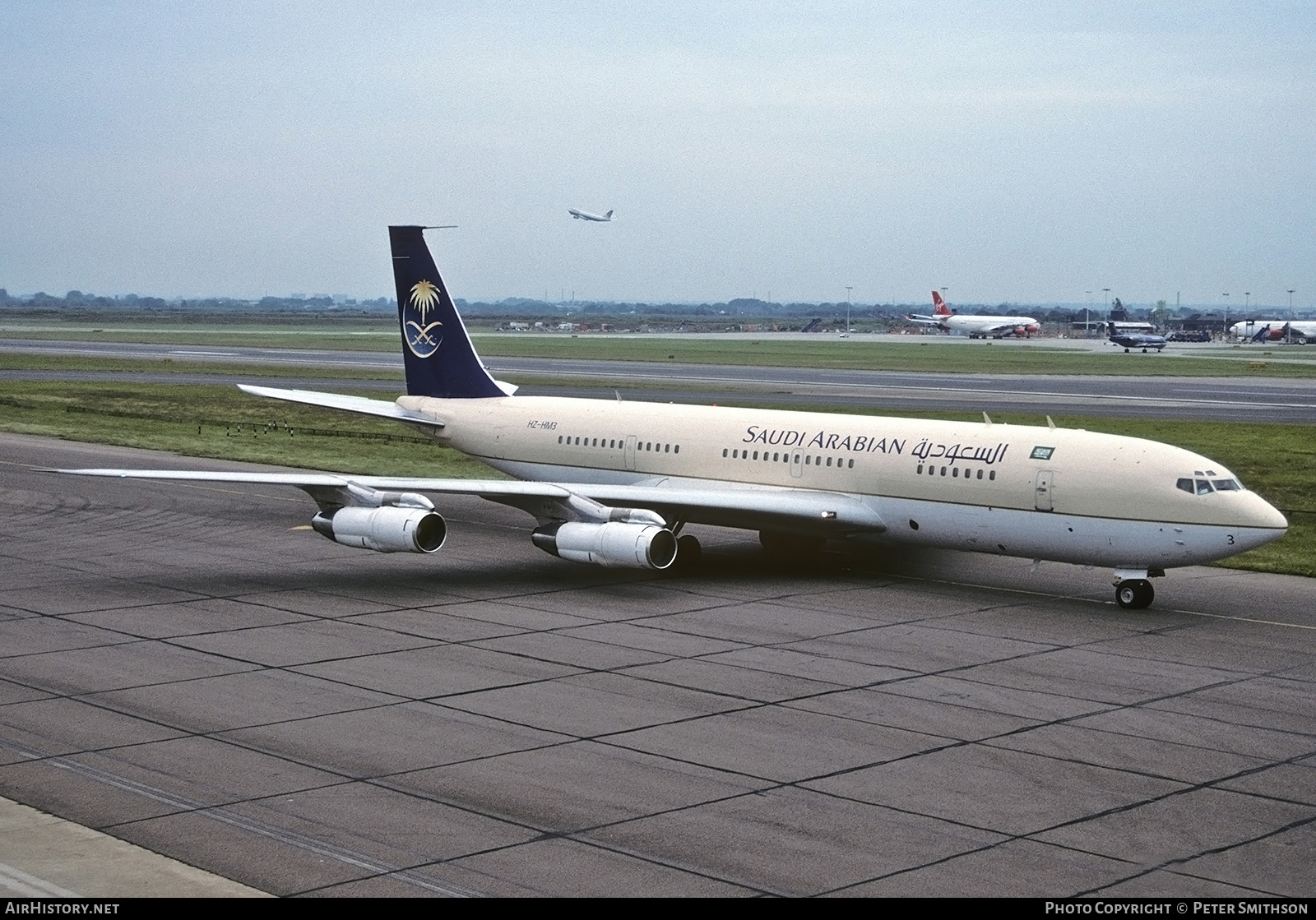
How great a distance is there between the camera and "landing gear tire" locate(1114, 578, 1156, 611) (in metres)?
32.0

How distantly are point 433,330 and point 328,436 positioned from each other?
23.0 meters

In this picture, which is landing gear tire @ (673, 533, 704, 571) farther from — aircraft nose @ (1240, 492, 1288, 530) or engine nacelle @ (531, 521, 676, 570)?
aircraft nose @ (1240, 492, 1288, 530)

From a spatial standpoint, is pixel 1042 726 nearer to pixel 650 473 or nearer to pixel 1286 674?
pixel 1286 674

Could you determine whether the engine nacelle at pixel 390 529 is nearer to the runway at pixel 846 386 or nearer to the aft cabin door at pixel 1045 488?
the aft cabin door at pixel 1045 488

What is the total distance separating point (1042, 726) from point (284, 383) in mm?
78104

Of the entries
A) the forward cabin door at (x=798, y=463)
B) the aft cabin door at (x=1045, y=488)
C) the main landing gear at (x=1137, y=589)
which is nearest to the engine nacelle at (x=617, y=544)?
the forward cabin door at (x=798, y=463)

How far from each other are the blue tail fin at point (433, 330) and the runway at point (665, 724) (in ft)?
29.9

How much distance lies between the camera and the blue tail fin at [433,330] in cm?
4469

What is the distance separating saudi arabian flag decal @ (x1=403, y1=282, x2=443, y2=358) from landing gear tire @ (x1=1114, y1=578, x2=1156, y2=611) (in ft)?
70.0

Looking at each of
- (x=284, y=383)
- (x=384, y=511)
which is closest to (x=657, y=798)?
(x=384, y=511)

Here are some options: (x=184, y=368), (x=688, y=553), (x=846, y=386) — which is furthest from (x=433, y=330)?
(x=184, y=368)

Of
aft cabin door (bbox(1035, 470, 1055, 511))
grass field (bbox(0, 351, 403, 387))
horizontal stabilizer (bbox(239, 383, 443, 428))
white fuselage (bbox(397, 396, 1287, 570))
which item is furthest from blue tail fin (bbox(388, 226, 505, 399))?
grass field (bbox(0, 351, 403, 387))

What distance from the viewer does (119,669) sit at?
25.7 meters

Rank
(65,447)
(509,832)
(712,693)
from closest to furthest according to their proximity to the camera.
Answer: (509,832), (712,693), (65,447)
